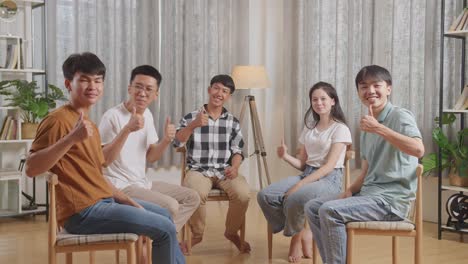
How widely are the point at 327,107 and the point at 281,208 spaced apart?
0.65m

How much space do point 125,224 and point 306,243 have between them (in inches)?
64.3

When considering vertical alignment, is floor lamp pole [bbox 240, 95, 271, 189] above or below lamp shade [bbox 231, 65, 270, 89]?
below

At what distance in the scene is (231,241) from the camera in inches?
162

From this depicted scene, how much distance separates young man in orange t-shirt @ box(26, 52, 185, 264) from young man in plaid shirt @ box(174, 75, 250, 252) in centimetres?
133

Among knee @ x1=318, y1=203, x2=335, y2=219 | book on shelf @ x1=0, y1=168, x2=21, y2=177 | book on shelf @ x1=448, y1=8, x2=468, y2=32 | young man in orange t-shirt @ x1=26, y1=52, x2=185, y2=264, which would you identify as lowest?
book on shelf @ x1=0, y1=168, x2=21, y2=177

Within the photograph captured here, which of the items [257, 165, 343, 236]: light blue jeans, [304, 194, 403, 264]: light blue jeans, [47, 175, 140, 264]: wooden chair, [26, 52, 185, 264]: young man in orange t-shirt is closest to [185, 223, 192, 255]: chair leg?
[257, 165, 343, 236]: light blue jeans

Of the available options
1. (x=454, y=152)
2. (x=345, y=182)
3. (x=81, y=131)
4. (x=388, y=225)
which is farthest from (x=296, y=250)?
(x=81, y=131)

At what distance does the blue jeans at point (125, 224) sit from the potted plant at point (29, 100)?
2633 millimetres

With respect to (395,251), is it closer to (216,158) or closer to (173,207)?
(173,207)

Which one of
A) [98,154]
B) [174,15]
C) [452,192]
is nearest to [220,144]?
[98,154]

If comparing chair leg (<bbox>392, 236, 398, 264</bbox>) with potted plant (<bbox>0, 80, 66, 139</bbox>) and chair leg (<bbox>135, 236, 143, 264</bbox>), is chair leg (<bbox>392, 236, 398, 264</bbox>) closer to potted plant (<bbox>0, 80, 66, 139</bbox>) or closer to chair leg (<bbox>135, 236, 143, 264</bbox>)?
chair leg (<bbox>135, 236, 143, 264</bbox>)

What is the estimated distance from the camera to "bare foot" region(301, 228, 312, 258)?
12.8ft

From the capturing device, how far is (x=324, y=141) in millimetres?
3811

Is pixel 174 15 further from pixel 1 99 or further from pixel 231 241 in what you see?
pixel 231 241
